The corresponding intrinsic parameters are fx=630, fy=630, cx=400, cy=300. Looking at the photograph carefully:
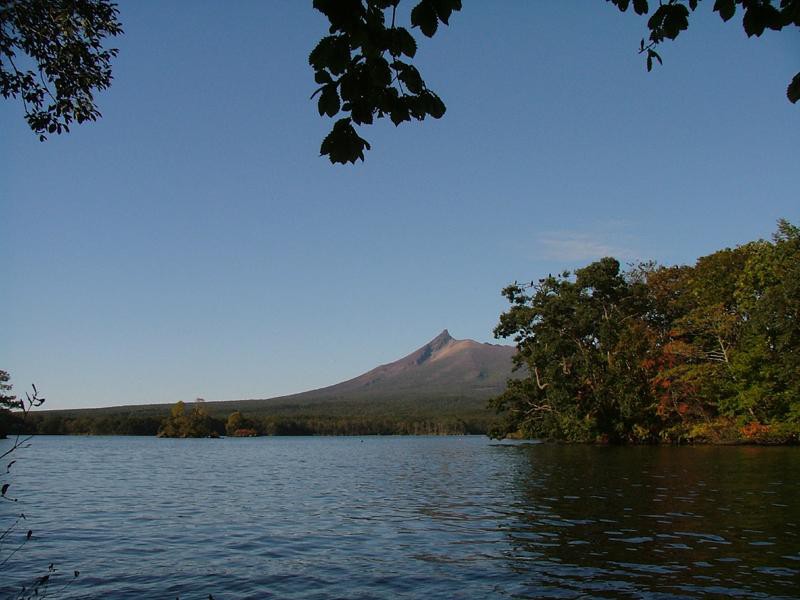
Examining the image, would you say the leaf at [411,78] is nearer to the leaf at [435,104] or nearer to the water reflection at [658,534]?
the leaf at [435,104]

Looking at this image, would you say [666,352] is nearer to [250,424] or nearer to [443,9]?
[443,9]

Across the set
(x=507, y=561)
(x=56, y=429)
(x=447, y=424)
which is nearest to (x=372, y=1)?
(x=507, y=561)

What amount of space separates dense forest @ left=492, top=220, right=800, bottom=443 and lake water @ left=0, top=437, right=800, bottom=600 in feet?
80.8

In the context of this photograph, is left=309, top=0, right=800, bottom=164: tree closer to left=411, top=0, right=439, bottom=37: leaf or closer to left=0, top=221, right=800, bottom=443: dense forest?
left=411, top=0, right=439, bottom=37: leaf

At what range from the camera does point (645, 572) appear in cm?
1228

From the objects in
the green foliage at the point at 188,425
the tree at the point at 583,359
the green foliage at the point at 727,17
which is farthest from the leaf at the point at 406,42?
the green foliage at the point at 188,425

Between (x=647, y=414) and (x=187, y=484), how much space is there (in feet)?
155

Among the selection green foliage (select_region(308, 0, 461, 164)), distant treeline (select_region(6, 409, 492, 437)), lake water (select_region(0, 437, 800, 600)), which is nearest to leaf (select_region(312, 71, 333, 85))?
green foliage (select_region(308, 0, 461, 164))

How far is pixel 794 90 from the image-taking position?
4.87 metres

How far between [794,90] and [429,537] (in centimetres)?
1427

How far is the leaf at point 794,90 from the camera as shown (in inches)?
190

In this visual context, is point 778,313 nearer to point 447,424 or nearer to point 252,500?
point 252,500

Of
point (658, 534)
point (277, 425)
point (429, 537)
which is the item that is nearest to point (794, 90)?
point (658, 534)

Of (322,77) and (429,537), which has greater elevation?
(322,77)
